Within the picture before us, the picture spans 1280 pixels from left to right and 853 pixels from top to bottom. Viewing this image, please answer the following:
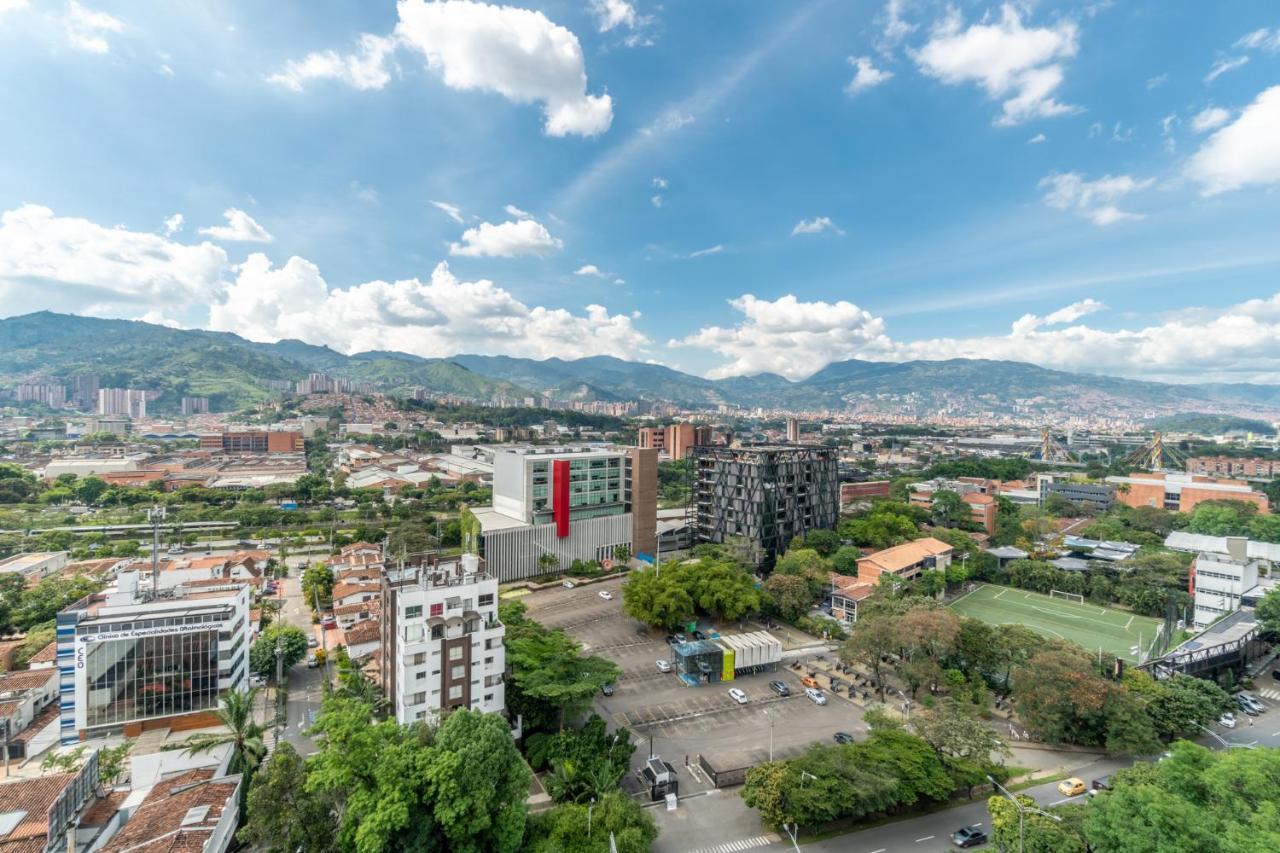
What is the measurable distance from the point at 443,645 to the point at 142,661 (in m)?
11.2

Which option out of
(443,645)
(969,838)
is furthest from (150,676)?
(969,838)

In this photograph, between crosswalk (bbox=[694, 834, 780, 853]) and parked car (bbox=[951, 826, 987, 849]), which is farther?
parked car (bbox=[951, 826, 987, 849])

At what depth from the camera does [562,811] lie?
15.3 metres

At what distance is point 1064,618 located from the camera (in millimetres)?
34844

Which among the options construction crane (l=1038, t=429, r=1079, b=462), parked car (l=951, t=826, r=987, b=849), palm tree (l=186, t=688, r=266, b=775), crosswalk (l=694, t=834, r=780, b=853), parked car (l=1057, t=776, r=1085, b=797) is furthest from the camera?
construction crane (l=1038, t=429, r=1079, b=462)

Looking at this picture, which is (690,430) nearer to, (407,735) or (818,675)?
(818,675)

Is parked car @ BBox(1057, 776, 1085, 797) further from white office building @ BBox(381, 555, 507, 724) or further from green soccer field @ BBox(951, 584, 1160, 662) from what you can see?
white office building @ BBox(381, 555, 507, 724)

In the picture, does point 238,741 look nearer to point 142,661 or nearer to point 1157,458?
point 142,661

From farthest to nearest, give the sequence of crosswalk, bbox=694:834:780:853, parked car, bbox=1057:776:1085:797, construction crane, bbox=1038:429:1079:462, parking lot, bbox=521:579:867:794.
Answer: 1. construction crane, bbox=1038:429:1079:462
2. parking lot, bbox=521:579:867:794
3. parked car, bbox=1057:776:1085:797
4. crosswalk, bbox=694:834:780:853

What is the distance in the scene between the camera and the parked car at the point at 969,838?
644 inches

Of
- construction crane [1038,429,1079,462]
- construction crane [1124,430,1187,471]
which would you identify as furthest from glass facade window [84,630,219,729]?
construction crane [1038,429,1079,462]

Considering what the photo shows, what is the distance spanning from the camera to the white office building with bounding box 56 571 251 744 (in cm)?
1977

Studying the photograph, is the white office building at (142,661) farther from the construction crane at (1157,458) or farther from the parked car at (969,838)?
the construction crane at (1157,458)

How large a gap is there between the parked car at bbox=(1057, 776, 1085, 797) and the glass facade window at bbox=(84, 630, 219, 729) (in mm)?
30121
